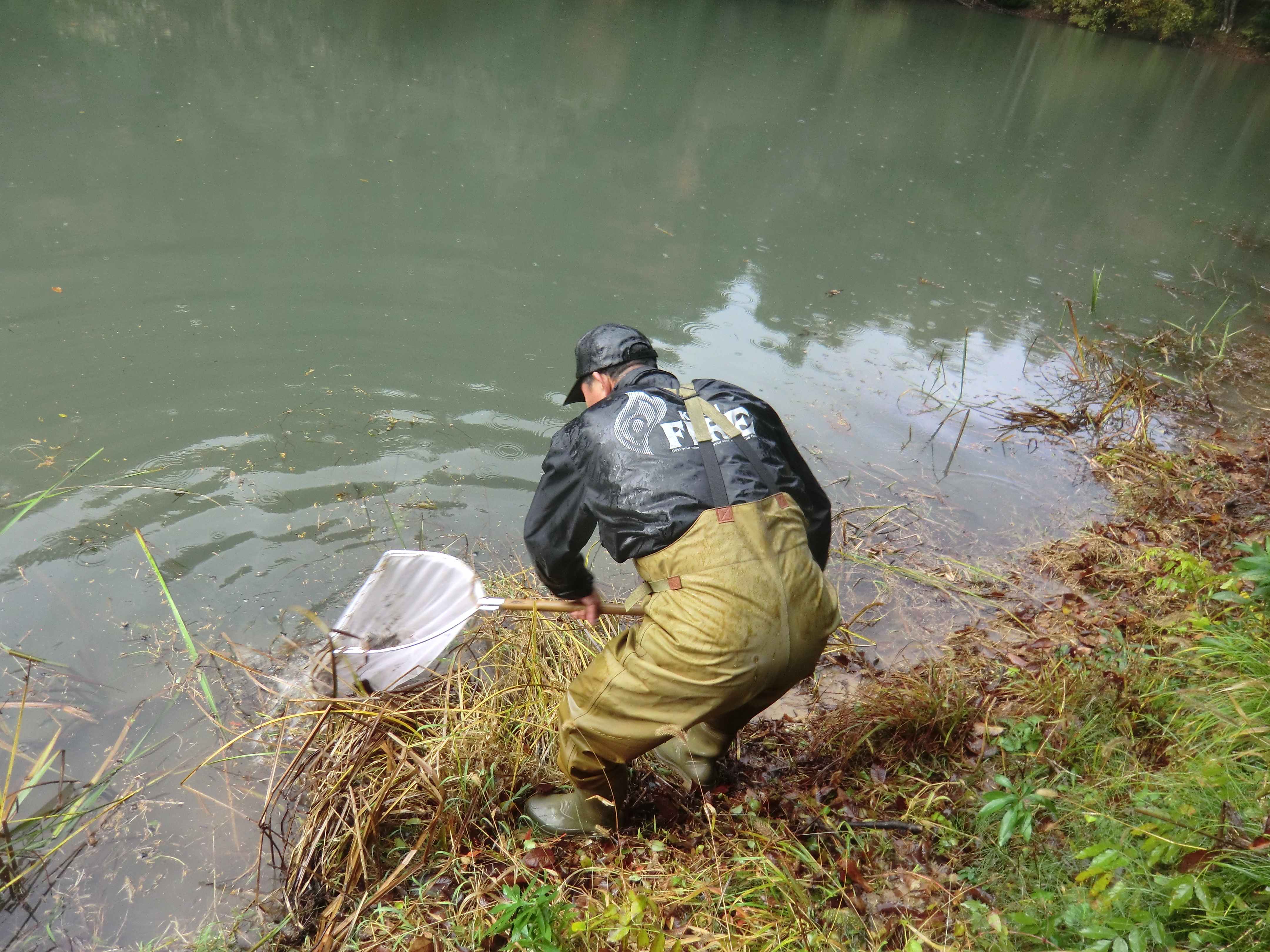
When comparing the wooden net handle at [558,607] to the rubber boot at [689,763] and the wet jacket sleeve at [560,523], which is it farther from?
the rubber boot at [689,763]

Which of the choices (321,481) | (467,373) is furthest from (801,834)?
(467,373)

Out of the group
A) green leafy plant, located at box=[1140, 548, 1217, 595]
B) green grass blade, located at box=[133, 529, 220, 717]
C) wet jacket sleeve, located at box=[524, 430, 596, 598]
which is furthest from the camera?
green leafy plant, located at box=[1140, 548, 1217, 595]

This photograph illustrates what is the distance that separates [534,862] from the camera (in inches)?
105

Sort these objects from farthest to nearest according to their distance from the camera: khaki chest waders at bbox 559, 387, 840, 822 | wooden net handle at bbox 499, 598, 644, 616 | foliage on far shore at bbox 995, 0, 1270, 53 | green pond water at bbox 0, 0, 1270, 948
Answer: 1. foliage on far shore at bbox 995, 0, 1270, 53
2. green pond water at bbox 0, 0, 1270, 948
3. wooden net handle at bbox 499, 598, 644, 616
4. khaki chest waders at bbox 559, 387, 840, 822

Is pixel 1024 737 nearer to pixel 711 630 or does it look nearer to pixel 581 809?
pixel 711 630

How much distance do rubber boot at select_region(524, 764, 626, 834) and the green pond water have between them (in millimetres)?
1077

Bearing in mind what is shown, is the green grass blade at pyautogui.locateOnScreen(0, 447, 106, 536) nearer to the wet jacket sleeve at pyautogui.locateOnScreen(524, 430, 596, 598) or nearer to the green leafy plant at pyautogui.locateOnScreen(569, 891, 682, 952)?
the wet jacket sleeve at pyautogui.locateOnScreen(524, 430, 596, 598)

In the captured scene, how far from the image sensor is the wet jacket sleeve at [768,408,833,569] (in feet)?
9.36

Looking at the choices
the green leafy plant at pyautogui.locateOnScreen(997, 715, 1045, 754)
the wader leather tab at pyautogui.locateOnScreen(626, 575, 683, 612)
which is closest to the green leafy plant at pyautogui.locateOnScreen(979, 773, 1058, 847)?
the green leafy plant at pyautogui.locateOnScreen(997, 715, 1045, 754)

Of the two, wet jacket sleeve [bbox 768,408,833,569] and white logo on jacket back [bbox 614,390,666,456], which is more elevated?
white logo on jacket back [bbox 614,390,666,456]

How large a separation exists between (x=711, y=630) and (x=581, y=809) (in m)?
0.97

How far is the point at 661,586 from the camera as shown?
2572 mm

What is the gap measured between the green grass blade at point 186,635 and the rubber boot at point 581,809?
140cm

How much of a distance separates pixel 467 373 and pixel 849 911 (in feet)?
14.2
